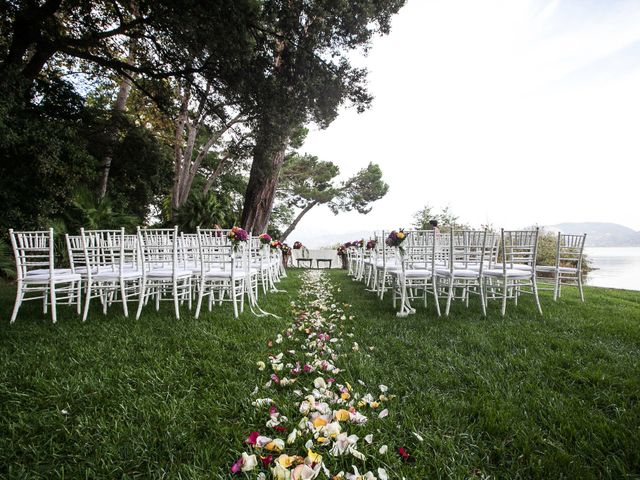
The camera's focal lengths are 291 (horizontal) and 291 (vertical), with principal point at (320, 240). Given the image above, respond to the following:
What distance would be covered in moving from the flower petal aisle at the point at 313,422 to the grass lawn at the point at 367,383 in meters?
0.07

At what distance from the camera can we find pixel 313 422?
1354mm

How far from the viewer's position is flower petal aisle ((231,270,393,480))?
1.10 m

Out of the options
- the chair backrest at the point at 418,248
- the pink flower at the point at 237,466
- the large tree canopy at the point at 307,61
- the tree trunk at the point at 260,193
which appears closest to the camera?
the pink flower at the point at 237,466

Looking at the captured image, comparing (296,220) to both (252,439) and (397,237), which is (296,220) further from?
(252,439)

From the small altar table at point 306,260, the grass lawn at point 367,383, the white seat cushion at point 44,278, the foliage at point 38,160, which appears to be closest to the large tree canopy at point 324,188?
the small altar table at point 306,260

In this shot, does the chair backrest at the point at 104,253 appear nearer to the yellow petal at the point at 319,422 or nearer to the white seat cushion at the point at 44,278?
the white seat cushion at the point at 44,278

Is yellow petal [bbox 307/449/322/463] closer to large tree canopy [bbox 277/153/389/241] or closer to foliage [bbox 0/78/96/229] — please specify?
foliage [bbox 0/78/96/229]

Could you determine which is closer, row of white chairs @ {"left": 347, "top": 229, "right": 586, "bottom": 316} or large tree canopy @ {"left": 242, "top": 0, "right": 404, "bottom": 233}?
row of white chairs @ {"left": 347, "top": 229, "right": 586, "bottom": 316}

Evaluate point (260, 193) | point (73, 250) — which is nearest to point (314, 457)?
point (73, 250)

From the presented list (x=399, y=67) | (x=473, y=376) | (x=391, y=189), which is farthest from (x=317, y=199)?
(x=473, y=376)

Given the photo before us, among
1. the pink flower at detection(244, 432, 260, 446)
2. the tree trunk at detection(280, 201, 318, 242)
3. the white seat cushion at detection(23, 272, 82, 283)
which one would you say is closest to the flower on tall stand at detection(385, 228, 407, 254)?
the pink flower at detection(244, 432, 260, 446)

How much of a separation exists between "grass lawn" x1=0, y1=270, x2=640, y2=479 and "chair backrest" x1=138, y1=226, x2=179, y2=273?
0.88 metres

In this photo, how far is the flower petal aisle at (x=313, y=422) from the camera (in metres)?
1.10

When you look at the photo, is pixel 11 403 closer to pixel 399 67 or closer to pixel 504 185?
pixel 399 67
